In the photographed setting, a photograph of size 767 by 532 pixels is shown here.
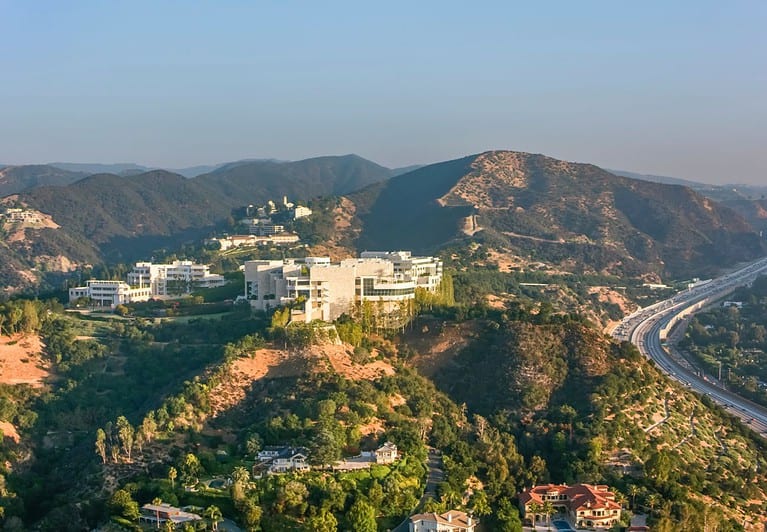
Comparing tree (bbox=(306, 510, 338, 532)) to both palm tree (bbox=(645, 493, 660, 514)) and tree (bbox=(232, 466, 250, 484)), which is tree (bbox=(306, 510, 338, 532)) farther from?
palm tree (bbox=(645, 493, 660, 514))

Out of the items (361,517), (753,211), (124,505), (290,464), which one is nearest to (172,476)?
(124,505)

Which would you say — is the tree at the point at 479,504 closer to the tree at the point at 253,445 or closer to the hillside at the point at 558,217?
the tree at the point at 253,445

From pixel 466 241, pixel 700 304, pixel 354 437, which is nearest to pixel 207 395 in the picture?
pixel 354 437

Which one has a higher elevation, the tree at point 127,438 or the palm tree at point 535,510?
the tree at point 127,438

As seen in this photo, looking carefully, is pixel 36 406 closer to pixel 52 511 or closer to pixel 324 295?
pixel 52 511

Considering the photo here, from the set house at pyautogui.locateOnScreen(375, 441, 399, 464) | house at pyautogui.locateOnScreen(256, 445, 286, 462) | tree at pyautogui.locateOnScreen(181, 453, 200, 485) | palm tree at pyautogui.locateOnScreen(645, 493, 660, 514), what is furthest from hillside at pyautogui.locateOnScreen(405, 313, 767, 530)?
tree at pyautogui.locateOnScreen(181, 453, 200, 485)

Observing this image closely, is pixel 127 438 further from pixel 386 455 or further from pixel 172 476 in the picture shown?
pixel 386 455

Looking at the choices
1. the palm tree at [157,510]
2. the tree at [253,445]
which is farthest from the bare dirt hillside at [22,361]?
the palm tree at [157,510]
